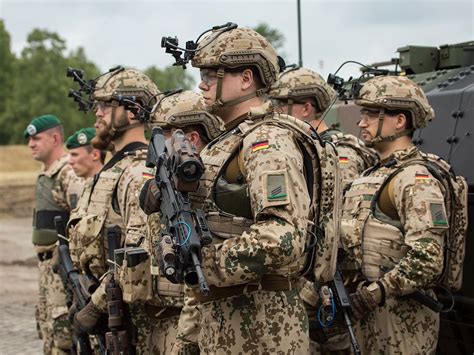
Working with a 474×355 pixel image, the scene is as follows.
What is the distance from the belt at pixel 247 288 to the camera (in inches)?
154

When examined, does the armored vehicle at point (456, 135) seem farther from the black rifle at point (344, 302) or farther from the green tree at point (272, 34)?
the green tree at point (272, 34)

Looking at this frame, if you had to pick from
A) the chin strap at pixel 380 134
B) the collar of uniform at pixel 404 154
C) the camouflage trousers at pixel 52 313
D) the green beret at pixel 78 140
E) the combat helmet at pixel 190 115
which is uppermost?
the combat helmet at pixel 190 115

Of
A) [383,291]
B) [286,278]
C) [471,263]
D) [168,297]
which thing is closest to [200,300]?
[286,278]

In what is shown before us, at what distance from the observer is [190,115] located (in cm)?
529

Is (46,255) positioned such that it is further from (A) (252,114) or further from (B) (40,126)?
(A) (252,114)

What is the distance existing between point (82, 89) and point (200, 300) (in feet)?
10.1

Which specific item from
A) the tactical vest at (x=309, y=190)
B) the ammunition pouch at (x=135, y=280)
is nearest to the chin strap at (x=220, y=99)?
the tactical vest at (x=309, y=190)

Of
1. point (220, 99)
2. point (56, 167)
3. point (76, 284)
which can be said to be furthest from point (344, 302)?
point (56, 167)

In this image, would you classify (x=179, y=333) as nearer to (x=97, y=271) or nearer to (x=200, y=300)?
(x=200, y=300)

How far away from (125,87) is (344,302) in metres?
2.22

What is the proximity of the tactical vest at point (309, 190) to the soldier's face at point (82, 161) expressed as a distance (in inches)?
172

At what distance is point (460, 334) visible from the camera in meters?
6.30

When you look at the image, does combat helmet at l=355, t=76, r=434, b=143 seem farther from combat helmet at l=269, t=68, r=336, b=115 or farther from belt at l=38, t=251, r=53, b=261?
belt at l=38, t=251, r=53, b=261

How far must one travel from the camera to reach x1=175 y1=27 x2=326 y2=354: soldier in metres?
3.69
